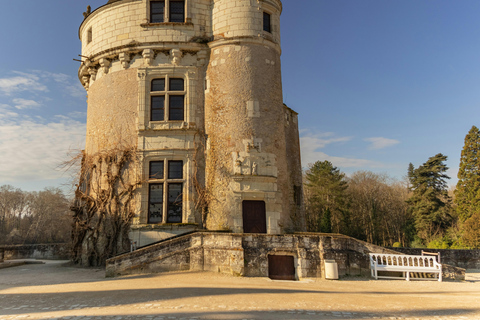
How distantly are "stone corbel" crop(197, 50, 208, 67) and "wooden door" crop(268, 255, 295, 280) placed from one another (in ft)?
26.6

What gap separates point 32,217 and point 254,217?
42.5m

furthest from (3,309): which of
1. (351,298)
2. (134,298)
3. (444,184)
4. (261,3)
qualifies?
(444,184)

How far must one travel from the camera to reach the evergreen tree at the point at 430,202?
28.2m

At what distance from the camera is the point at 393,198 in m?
34.4

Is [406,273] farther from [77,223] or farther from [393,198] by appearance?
[393,198]

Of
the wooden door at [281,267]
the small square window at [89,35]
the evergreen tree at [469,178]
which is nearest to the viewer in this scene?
the wooden door at [281,267]

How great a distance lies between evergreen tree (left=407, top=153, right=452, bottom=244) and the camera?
92.6ft

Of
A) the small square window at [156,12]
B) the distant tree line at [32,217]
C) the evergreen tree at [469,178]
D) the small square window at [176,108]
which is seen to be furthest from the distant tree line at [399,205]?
the distant tree line at [32,217]

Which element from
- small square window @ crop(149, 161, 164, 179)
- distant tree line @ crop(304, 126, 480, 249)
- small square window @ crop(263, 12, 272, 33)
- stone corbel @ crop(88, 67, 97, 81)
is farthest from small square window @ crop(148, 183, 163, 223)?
distant tree line @ crop(304, 126, 480, 249)

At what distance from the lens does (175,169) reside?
13.7 metres

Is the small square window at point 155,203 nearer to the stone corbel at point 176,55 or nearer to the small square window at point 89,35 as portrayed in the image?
the stone corbel at point 176,55

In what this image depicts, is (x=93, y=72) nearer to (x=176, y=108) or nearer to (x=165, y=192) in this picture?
(x=176, y=108)

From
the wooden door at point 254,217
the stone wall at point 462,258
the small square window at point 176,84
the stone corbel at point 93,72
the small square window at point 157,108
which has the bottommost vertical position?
the stone wall at point 462,258

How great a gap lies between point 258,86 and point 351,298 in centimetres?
868
